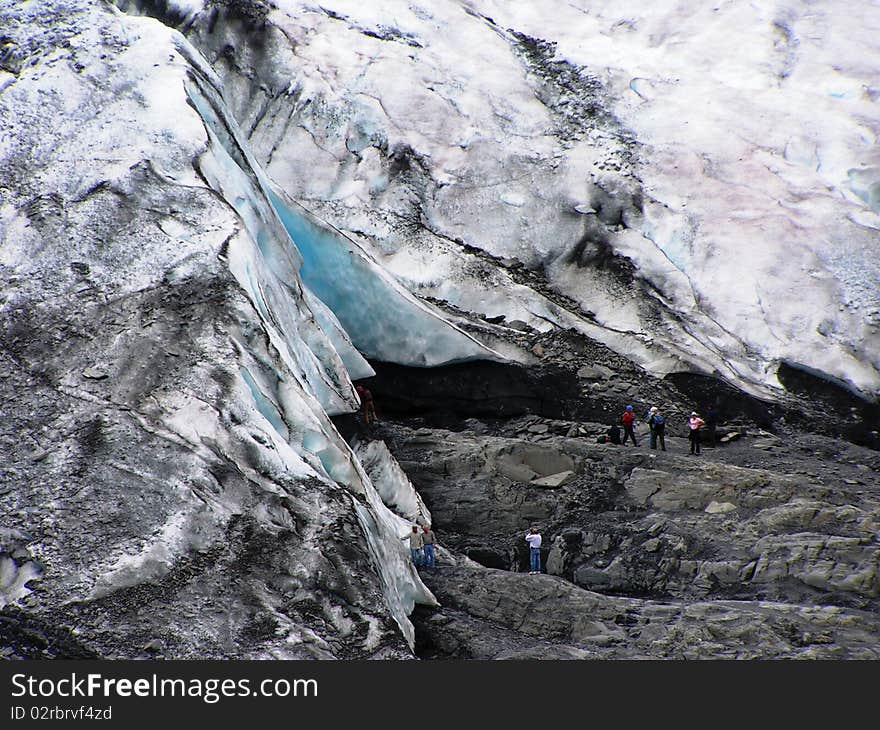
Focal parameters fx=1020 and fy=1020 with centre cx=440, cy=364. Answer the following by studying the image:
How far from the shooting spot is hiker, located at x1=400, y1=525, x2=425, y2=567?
12867mm

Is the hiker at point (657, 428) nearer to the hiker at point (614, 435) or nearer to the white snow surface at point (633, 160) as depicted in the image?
the hiker at point (614, 435)

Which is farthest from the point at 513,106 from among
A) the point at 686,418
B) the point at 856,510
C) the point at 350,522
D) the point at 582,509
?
the point at 350,522

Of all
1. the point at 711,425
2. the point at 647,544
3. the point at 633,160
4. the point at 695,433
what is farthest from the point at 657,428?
the point at 633,160

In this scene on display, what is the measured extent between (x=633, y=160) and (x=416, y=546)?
33.9ft

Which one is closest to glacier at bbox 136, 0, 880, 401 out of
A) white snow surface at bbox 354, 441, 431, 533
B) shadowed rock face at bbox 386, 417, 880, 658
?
shadowed rock face at bbox 386, 417, 880, 658

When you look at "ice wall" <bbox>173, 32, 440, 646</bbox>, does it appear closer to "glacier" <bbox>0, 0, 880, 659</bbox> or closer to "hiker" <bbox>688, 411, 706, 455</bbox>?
"glacier" <bbox>0, 0, 880, 659</bbox>

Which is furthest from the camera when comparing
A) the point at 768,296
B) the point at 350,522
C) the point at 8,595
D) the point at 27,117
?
the point at 768,296

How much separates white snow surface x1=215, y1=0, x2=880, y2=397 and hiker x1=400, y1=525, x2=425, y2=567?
20.5ft

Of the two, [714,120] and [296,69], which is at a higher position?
[714,120]

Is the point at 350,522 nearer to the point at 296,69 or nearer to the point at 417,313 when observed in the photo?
the point at 417,313

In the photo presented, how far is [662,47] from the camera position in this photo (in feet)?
74.8

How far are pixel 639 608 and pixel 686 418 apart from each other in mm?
5643

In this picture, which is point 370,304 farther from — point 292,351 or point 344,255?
point 292,351

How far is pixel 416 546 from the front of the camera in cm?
1288
